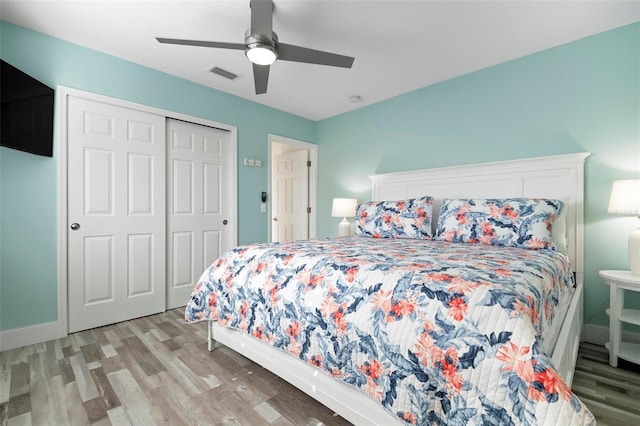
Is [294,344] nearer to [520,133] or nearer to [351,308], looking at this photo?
[351,308]

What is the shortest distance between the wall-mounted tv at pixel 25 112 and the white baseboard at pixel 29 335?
135 cm

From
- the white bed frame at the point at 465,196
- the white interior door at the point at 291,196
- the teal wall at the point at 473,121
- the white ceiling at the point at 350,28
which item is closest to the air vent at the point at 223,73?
the white ceiling at the point at 350,28

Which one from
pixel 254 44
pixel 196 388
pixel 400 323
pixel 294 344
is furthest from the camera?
pixel 254 44

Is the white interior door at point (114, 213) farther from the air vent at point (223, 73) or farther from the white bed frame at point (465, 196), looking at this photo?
the white bed frame at point (465, 196)

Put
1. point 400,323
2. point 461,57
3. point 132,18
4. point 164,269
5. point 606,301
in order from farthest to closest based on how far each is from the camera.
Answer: point 164,269 → point 461,57 → point 606,301 → point 132,18 → point 400,323

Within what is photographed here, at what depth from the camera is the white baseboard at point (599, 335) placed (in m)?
2.19

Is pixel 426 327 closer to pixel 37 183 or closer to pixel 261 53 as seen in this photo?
pixel 261 53

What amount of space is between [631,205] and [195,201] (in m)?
3.69

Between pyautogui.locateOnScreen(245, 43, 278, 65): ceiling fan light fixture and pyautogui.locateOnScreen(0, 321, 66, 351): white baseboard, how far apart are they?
102 inches

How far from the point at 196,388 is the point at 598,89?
3.60 metres

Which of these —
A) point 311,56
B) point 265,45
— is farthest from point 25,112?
point 311,56


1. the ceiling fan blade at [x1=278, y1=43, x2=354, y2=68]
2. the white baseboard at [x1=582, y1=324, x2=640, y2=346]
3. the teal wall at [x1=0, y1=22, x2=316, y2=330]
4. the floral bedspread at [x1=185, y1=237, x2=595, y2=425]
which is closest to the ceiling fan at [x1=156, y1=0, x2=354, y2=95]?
the ceiling fan blade at [x1=278, y1=43, x2=354, y2=68]

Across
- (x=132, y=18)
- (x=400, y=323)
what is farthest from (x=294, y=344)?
(x=132, y=18)

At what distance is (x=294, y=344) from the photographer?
147 centimetres
